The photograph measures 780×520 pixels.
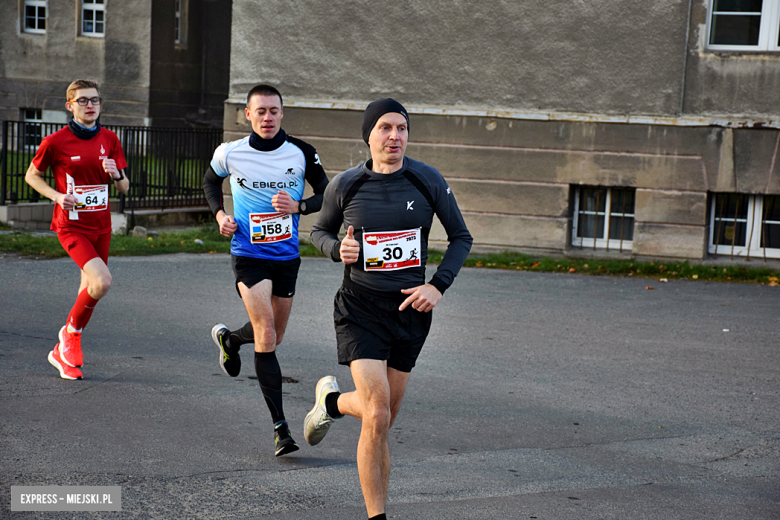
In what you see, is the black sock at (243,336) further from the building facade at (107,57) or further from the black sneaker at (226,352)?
the building facade at (107,57)

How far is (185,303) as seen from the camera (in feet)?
32.5

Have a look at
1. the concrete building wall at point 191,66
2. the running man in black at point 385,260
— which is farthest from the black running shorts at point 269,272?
the concrete building wall at point 191,66

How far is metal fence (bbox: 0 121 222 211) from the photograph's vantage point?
16.0 m

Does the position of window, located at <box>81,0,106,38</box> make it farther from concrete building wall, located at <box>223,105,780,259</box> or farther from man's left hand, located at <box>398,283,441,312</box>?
man's left hand, located at <box>398,283,441,312</box>

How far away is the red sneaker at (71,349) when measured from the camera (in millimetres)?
6758

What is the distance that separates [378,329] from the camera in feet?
14.2

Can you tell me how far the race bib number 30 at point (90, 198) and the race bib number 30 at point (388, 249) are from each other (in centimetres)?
353

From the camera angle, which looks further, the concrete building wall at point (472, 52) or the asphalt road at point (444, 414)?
the concrete building wall at point (472, 52)

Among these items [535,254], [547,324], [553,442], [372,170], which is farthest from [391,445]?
[535,254]

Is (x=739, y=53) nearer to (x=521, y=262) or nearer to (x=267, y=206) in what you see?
(x=521, y=262)

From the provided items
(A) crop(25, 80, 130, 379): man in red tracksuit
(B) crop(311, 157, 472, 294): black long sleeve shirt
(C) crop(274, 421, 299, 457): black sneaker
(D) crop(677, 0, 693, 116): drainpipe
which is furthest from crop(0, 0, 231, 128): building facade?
(B) crop(311, 157, 472, 294): black long sleeve shirt

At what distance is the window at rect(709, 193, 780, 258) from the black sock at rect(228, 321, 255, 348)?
9.98 m

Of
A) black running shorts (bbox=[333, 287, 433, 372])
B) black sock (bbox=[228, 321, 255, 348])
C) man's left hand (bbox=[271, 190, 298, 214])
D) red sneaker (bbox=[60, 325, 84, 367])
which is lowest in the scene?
red sneaker (bbox=[60, 325, 84, 367])

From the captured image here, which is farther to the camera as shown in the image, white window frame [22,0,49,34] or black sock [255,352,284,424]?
white window frame [22,0,49,34]
